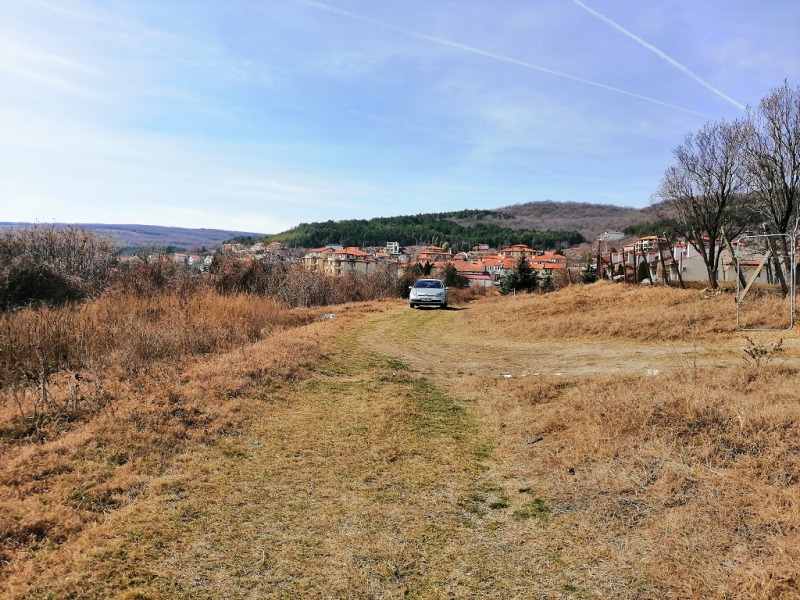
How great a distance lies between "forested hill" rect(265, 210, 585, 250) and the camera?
15462 cm

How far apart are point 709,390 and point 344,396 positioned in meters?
4.69

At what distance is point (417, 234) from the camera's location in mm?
176625

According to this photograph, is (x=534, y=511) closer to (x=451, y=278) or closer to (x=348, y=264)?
(x=451, y=278)

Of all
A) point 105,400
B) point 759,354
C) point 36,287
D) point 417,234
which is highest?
point 417,234

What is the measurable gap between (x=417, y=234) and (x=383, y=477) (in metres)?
174

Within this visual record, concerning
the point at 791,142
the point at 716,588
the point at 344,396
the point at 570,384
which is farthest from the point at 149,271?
the point at 791,142

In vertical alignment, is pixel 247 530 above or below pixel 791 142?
below

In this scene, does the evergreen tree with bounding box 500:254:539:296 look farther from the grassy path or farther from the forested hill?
the forested hill

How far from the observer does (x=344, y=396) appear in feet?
24.7

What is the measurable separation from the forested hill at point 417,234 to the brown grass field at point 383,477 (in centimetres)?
13775

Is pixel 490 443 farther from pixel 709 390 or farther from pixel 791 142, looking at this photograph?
pixel 791 142

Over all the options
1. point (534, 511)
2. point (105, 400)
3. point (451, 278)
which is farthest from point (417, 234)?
point (534, 511)

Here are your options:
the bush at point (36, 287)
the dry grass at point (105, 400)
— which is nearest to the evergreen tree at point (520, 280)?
the bush at point (36, 287)

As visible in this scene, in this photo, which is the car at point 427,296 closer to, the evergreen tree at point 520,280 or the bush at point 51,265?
the bush at point 51,265
